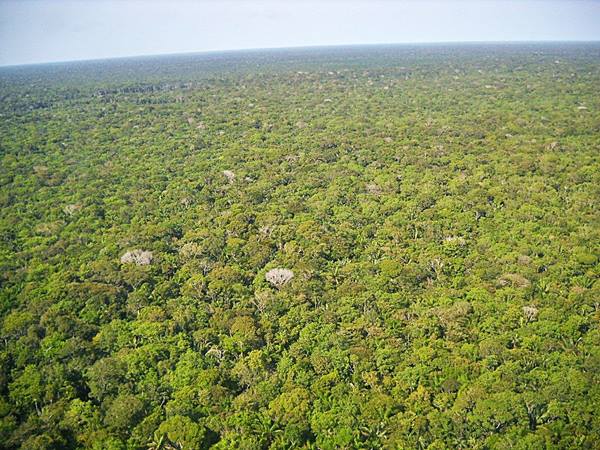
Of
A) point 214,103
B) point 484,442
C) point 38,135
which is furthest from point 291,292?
point 214,103

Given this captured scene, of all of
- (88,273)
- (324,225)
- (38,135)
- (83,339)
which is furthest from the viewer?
(38,135)

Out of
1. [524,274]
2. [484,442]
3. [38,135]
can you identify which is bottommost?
[484,442]

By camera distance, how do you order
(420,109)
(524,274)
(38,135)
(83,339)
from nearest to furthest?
(83,339) → (524,274) → (38,135) → (420,109)

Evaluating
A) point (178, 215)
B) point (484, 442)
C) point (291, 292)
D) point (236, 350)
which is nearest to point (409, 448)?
point (484, 442)

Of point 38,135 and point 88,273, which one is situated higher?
point 38,135

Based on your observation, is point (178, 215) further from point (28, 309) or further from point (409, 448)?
point (409, 448)

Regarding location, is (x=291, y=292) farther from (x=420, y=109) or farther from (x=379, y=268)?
(x=420, y=109)

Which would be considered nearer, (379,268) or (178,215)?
(379,268)
